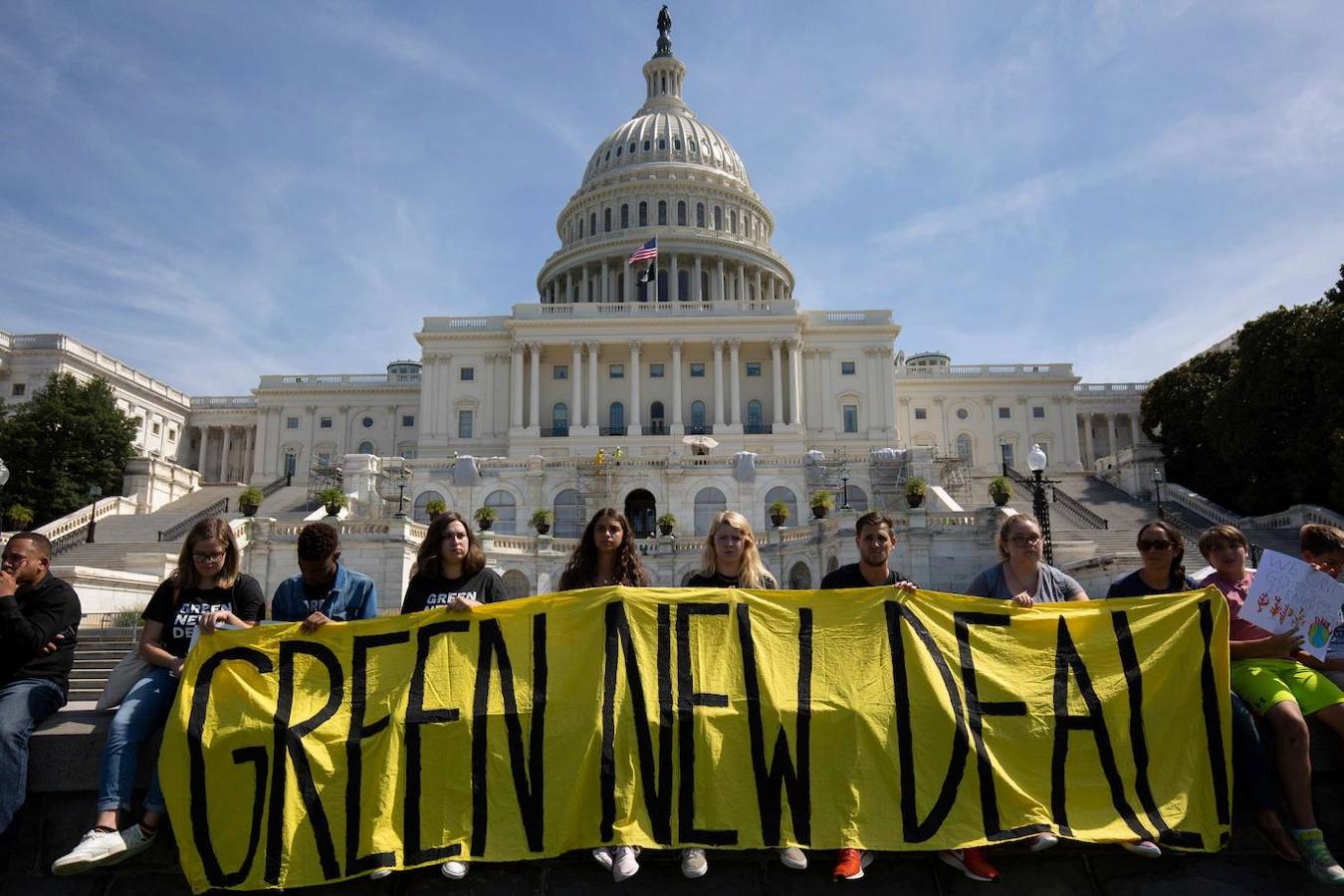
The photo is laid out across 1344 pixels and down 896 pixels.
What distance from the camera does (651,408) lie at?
238ft

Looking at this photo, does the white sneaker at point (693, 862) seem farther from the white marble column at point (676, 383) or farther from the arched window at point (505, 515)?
the white marble column at point (676, 383)

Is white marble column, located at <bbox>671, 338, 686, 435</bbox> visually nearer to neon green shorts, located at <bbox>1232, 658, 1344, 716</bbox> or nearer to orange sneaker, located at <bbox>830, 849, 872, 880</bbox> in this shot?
neon green shorts, located at <bbox>1232, 658, 1344, 716</bbox>

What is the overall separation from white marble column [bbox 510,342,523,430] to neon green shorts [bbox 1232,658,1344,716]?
65.4 meters

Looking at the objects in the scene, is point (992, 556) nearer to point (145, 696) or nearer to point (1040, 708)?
point (1040, 708)

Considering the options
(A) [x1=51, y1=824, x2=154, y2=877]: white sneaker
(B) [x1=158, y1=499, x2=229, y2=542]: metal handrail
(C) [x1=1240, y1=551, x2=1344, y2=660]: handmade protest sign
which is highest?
(B) [x1=158, y1=499, x2=229, y2=542]: metal handrail

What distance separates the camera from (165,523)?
45.8m

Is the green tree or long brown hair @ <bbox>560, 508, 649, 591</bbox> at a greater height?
the green tree

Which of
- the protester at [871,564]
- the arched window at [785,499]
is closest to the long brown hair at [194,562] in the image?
the protester at [871,564]

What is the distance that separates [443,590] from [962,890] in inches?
180

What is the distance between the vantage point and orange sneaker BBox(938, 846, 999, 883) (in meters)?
6.02

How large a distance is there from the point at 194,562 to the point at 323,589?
3.21 feet

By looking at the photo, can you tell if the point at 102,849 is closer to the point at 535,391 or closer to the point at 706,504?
the point at 706,504

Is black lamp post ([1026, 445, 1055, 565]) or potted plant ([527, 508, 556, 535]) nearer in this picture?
black lamp post ([1026, 445, 1055, 565])

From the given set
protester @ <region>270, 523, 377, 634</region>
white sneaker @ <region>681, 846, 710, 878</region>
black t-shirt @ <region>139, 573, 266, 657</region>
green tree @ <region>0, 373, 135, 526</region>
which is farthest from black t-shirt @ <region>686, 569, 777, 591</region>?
green tree @ <region>0, 373, 135, 526</region>
